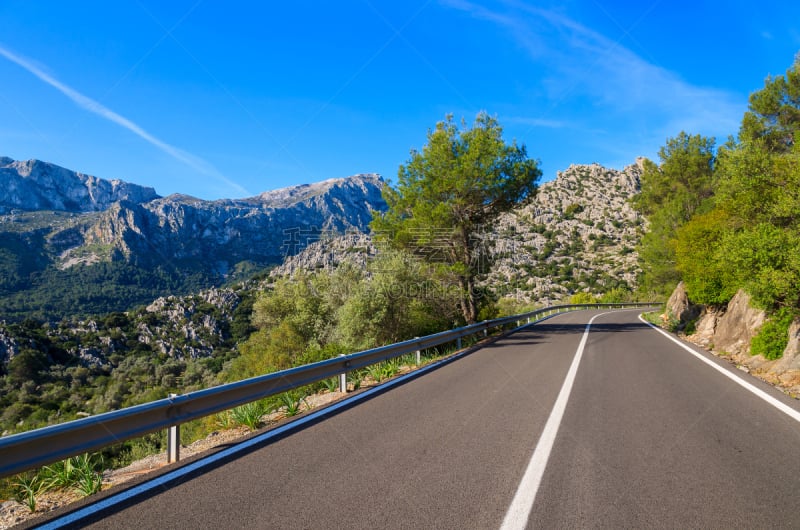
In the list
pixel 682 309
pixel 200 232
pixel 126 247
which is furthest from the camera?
pixel 200 232

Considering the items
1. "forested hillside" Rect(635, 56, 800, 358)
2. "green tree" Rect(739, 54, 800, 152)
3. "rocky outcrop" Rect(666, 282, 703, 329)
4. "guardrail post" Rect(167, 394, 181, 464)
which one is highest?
"green tree" Rect(739, 54, 800, 152)

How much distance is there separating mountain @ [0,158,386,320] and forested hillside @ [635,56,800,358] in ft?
237

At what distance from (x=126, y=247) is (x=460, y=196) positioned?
150717 mm

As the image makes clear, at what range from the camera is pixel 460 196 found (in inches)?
802

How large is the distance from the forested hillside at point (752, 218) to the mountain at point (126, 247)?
237ft

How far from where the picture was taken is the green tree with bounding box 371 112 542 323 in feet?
65.4

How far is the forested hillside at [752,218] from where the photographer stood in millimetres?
9406

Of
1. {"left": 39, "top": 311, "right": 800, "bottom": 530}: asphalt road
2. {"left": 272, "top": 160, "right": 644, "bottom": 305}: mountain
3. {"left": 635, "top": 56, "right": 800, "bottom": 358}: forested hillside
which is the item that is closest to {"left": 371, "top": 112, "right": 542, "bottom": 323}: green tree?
{"left": 635, "top": 56, "right": 800, "bottom": 358}: forested hillside

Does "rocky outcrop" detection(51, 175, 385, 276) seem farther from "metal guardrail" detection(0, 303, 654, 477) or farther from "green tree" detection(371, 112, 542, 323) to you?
"metal guardrail" detection(0, 303, 654, 477)

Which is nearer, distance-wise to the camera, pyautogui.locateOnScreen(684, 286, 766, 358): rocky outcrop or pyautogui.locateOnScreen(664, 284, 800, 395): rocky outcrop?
pyautogui.locateOnScreen(664, 284, 800, 395): rocky outcrop

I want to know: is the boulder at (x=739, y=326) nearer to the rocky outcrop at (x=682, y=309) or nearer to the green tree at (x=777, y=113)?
the rocky outcrop at (x=682, y=309)

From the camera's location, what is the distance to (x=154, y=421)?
14.9ft

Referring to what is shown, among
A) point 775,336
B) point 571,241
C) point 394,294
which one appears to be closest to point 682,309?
point 775,336

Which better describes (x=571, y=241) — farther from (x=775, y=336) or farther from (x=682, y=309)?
(x=775, y=336)
